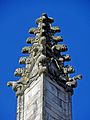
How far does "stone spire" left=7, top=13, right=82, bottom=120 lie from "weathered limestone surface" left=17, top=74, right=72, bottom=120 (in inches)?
9.6

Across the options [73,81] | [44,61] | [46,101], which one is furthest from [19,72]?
[46,101]

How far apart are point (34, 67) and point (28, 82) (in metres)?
0.63

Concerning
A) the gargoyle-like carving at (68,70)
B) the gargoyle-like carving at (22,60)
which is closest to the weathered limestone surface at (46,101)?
the gargoyle-like carving at (68,70)

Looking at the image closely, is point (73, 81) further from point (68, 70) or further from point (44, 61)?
point (44, 61)

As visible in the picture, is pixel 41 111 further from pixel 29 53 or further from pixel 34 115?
pixel 29 53

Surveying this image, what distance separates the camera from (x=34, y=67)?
30.6 m

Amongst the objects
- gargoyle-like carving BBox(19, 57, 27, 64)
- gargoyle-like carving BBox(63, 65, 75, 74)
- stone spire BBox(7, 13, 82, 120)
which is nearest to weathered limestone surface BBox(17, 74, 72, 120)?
stone spire BBox(7, 13, 82, 120)

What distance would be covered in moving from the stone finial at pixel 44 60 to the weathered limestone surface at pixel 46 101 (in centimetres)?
29

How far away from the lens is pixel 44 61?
98.6ft

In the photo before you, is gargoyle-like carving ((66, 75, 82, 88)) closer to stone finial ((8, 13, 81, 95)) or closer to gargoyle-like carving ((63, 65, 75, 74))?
stone finial ((8, 13, 81, 95))

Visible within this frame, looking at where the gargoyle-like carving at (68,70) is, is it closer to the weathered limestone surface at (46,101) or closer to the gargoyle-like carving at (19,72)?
the weathered limestone surface at (46,101)

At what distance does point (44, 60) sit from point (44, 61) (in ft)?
0.11

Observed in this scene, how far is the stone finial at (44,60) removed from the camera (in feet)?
98.8

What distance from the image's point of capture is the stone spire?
3006 cm
